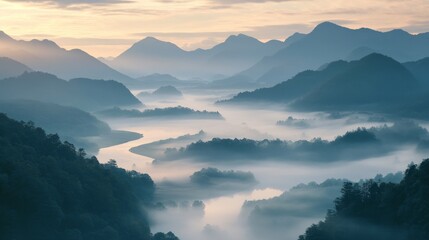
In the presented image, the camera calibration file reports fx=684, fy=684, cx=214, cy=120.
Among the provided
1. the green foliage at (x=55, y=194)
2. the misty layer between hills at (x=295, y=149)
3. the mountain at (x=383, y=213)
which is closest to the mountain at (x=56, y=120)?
the misty layer between hills at (x=295, y=149)

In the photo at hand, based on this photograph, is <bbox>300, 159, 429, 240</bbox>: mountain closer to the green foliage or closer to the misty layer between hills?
the green foliage

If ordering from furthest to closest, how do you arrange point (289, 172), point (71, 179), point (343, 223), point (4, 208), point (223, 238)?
point (289, 172) → point (223, 238) → point (71, 179) → point (343, 223) → point (4, 208)

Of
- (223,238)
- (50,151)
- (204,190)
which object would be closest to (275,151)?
(204,190)

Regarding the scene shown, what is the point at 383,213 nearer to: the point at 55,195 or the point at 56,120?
the point at 55,195

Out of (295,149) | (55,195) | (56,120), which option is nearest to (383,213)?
(55,195)

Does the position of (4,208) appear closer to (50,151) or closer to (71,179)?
(71,179)

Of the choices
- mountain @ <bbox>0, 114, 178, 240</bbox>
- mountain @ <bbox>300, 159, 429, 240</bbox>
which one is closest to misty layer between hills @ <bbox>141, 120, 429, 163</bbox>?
mountain @ <bbox>0, 114, 178, 240</bbox>
